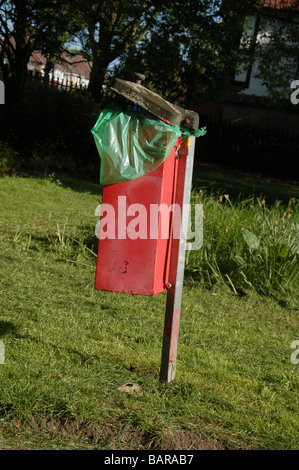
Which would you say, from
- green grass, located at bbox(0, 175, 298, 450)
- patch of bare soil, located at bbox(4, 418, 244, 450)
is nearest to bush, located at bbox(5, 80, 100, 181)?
green grass, located at bbox(0, 175, 298, 450)

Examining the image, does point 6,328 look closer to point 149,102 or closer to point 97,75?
point 149,102

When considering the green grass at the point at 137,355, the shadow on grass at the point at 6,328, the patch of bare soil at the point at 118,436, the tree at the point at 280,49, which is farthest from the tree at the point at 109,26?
→ the patch of bare soil at the point at 118,436

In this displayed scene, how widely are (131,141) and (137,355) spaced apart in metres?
1.48

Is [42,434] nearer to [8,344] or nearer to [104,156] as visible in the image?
[8,344]

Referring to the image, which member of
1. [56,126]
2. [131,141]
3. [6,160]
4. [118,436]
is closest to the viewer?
[118,436]

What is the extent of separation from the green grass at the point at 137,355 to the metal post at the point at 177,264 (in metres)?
0.21

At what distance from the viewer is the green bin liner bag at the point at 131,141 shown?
3.13 metres

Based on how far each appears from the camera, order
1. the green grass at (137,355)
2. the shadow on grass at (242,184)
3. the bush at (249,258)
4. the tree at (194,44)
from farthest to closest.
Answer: the tree at (194,44)
the shadow on grass at (242,184)
the bush at (249,258)
the green grass at (137,355)

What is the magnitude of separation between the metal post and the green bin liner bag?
198mm

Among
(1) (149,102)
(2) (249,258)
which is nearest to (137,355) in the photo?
(1) (149,102)

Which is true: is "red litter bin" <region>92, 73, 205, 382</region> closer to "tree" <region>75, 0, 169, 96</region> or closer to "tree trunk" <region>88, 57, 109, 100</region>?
"tree" <region>75, 0, 169, 96</region>

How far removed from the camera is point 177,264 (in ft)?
11.0

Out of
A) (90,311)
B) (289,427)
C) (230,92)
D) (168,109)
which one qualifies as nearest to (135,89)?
(168,109)

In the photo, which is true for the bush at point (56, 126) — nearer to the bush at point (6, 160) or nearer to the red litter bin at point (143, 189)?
the bush at point (6, 160)
